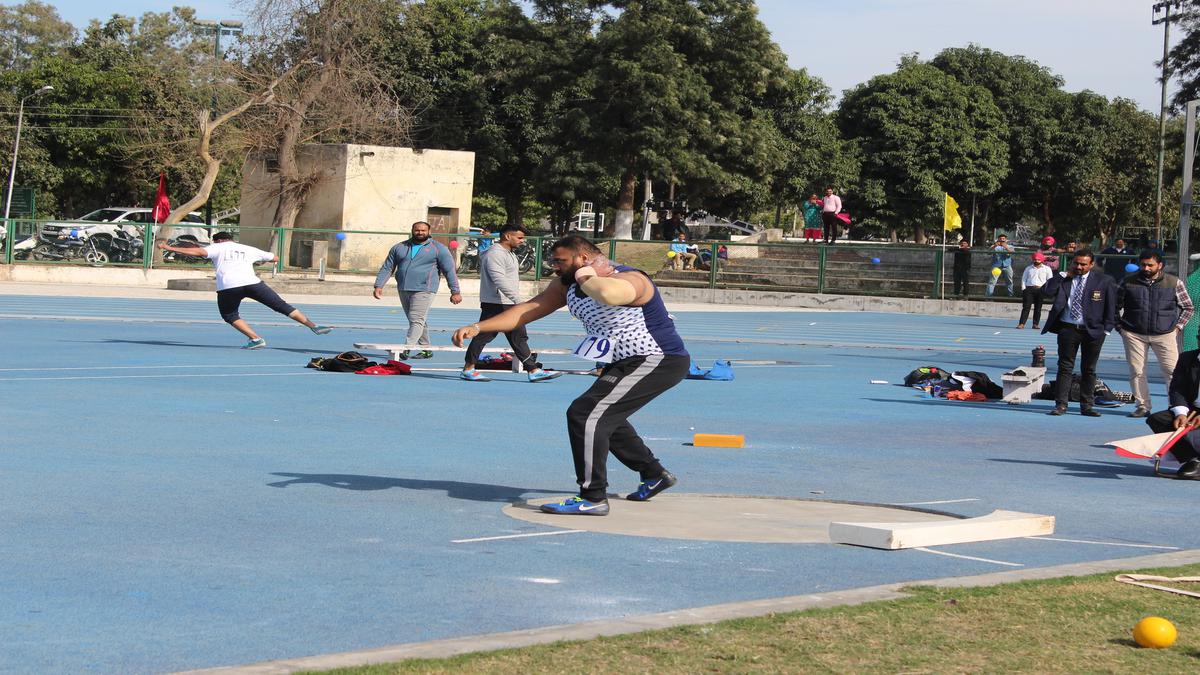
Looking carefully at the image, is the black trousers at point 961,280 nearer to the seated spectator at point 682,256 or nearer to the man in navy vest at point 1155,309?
the seated spectator at point 682,256

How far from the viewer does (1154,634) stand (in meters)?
5.42

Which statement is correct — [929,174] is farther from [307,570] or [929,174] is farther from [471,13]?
[307,570]

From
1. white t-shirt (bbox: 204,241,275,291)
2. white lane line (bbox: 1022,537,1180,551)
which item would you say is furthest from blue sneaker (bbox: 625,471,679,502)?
white t-shirt (bbox: 204,241,275,291)

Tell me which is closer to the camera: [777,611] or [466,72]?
[777,611]

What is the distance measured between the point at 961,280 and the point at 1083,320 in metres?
24.1

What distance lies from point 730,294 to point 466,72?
22.0 m

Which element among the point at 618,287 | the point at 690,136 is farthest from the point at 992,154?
the point at 618,287

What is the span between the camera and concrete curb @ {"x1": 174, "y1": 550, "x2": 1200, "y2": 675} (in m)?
4.96

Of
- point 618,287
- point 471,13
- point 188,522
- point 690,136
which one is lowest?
point 188,522

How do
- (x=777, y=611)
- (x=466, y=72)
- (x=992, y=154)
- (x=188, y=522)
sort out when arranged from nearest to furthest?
(x=777, y=611) → (x=188, y=522) → (x=466, y=72) → (x=992, y=154)

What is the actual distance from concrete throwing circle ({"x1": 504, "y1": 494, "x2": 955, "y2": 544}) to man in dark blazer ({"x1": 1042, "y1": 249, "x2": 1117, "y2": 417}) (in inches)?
291

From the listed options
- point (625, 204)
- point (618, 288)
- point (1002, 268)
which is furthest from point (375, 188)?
point (618, 288)

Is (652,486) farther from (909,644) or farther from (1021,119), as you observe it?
(1021,119)

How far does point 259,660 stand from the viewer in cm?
509
